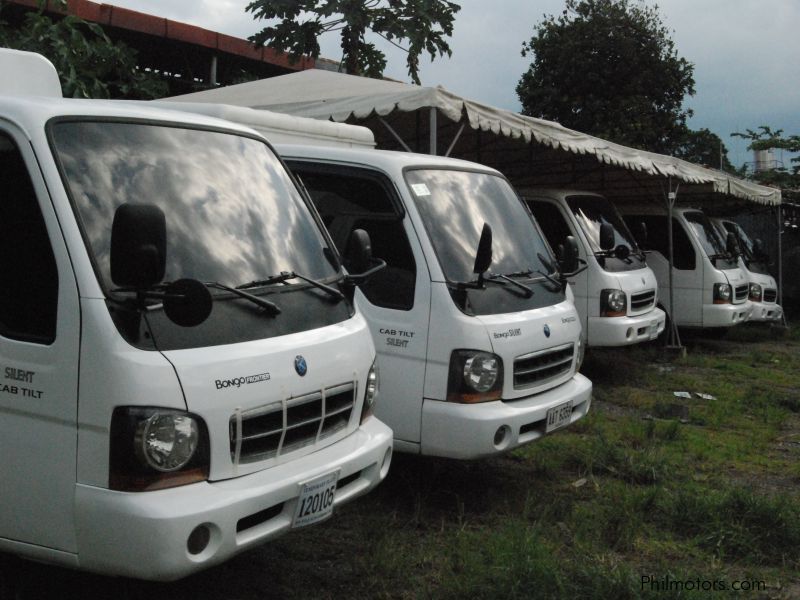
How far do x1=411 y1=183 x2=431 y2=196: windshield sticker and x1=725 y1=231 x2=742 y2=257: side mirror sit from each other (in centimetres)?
801

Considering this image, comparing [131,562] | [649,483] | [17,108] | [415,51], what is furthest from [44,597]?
[415,51]

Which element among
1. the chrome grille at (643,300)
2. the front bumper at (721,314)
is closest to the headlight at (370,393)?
the chrome grille at (643,300)

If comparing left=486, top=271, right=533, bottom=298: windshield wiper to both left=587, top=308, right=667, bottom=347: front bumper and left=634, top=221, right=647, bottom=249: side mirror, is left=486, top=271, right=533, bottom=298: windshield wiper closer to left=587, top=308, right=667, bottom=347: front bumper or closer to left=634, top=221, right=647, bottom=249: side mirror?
left=587, top=308, right=667, bottom=347: front bumper

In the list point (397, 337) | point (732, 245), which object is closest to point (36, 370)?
point (397, 337)

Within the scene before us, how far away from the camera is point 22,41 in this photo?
33.2 ft

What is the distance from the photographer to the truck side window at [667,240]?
38.7ft

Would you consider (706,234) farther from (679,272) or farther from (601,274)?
(601,274)

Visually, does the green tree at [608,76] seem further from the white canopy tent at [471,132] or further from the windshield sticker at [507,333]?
the windshield sticker at [507,333]

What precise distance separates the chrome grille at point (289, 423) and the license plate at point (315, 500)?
0.54 feet

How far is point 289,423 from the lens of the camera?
3.51 m

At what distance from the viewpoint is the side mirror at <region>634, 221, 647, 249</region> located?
36.0 ft

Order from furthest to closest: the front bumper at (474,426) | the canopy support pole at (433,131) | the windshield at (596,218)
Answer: the windshield at (596,218)
the canopy support pole at (433,131)
the front bumper at (474,426)

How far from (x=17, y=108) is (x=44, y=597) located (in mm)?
2000

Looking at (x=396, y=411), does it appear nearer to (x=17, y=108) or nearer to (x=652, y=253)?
(x=17, y=108)
